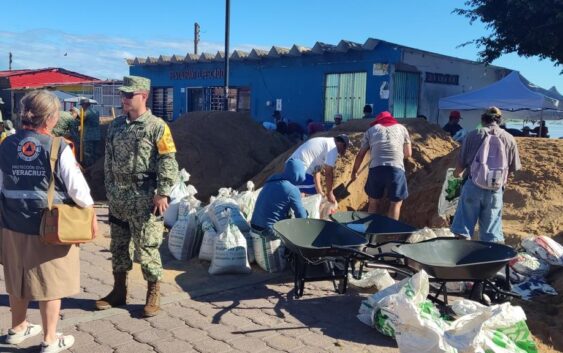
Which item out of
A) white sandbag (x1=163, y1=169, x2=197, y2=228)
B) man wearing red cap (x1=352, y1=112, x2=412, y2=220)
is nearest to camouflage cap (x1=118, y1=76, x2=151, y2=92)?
white sandbag (x1=163, y1=169, x2=197, y2=228)

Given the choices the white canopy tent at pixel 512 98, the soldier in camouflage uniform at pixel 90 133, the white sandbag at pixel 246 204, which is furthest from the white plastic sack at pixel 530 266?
the white canopy tent at pixel 512 98

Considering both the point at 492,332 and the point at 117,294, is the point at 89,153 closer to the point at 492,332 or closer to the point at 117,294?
the point at 117,294

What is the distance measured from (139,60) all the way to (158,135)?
2150 cm

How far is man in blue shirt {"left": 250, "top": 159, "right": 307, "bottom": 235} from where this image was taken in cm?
528

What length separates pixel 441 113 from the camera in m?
16.8

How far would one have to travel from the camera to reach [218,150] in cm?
1084

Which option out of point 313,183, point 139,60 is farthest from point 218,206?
point 139,60

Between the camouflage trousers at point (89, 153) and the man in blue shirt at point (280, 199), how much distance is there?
6244mm

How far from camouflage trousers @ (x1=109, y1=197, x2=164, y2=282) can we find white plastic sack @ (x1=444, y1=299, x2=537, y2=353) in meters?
2.19

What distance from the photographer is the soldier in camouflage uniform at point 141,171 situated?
12.9ft

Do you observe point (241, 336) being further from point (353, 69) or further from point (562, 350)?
point (353, 69)

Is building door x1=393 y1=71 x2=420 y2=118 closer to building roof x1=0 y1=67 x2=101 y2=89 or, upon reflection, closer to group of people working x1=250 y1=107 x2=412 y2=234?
group of people working x1=250 y1=107 x2=412 y2=234

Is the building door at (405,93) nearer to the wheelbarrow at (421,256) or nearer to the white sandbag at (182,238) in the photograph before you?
the white sandbag at (182,238)

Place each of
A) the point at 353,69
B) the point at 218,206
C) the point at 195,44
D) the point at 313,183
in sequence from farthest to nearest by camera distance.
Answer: the point at 195,44, the point at 353,69, the point at 313,183, the point at 218,206
